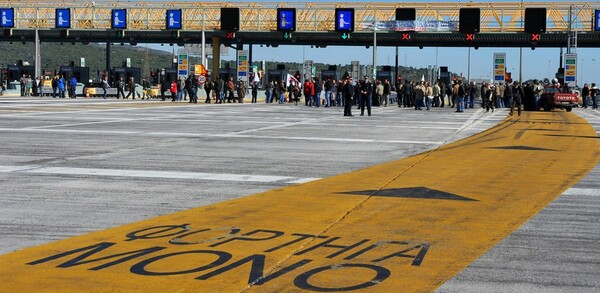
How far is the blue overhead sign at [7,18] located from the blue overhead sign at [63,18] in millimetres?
3510

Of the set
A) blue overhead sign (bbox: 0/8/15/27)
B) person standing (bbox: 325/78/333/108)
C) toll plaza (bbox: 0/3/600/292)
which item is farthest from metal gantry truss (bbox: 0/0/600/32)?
toll plaza (bbox: 0/3/600/292)

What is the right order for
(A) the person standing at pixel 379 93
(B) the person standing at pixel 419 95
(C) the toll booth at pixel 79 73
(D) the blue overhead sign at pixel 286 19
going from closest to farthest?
(A) the person standing at pixel 379 93 → (B) the person standing at pixel 419 95 → (D) the blue overhead sign at pixel 286 19 → (C) the toll booth at pixel 79 73

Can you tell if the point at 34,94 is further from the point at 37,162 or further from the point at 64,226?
the point at 64,226

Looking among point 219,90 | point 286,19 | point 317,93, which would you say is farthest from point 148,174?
point 286,19

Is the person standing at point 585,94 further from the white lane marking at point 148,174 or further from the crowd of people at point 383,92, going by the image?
the white lane marking at point 148,174

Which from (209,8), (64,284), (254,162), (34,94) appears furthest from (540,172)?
(209,8)

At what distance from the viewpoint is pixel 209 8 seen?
78.5 m

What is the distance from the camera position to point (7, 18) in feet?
261

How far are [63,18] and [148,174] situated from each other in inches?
2661

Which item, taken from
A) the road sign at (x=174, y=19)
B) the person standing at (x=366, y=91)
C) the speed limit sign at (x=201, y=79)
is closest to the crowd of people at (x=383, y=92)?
the speed limit sign at (x=201, y=79)

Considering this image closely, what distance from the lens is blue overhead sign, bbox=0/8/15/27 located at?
79075mm

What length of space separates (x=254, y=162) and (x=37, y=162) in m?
3.47

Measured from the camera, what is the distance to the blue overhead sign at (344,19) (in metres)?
72.2

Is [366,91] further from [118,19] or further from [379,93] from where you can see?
[118,19]
